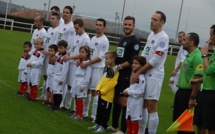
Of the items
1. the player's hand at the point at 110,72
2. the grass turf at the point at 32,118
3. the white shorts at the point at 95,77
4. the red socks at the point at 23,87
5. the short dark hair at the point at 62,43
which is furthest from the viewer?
the red socks at the point at 23,87

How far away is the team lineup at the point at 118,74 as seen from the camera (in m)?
7.63

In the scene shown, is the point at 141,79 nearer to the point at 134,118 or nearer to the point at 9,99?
the point at 134,118

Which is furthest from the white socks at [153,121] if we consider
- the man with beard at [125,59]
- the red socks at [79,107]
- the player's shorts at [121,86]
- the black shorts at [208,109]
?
the red socks at [79,107]

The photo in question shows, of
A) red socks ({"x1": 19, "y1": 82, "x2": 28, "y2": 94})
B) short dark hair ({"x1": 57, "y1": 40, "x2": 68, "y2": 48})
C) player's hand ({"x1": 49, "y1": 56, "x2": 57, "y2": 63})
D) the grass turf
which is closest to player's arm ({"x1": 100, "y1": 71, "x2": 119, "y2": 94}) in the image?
the grass turf

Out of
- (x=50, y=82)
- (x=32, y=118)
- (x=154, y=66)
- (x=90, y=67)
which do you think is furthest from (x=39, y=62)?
(x=154, y=66)

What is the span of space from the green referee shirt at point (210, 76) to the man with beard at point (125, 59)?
2.31 m

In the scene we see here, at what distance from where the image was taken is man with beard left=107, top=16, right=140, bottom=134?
928cm

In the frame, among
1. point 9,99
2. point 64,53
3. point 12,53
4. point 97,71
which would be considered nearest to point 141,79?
point 97,71

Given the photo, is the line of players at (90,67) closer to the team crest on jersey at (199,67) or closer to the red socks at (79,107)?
the red socks at (79,107)

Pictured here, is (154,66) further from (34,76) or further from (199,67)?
(34,76)

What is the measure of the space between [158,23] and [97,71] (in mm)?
2649

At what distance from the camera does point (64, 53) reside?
11.5 meters

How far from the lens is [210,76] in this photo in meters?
7.12

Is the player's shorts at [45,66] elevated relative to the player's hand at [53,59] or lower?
lower
